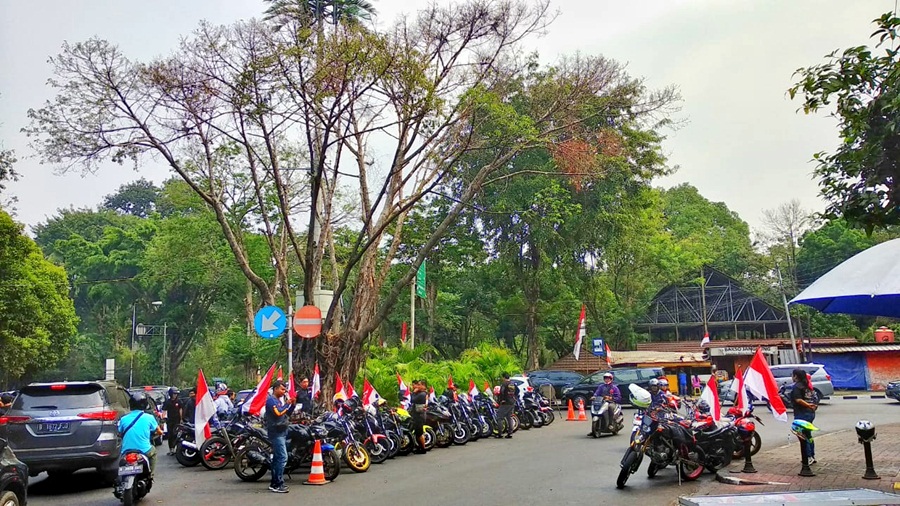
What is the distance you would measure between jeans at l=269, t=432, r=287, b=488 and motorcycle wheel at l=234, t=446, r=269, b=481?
90cm

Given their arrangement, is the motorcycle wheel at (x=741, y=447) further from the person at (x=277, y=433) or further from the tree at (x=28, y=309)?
the tree at (x=28, y=309)

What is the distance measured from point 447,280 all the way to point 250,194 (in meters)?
10.5

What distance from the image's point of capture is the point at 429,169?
2003cm

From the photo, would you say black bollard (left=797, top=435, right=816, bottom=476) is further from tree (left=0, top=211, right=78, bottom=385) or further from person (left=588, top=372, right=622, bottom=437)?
tree (left=0, top=211, right=78, bottom=385)

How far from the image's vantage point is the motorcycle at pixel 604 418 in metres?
16.9

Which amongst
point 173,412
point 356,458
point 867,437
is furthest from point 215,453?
point 867,437

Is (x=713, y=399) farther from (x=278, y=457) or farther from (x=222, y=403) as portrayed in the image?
(x=222, y=403)

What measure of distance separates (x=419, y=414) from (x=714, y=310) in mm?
36147

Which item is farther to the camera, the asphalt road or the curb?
the curb

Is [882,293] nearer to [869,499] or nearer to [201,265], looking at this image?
[869,499]

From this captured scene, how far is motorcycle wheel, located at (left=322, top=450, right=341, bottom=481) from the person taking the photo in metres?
11.2

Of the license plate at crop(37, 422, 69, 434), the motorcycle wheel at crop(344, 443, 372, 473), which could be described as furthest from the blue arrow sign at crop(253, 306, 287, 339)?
the license plate at crop(37, 422, 69, 434)

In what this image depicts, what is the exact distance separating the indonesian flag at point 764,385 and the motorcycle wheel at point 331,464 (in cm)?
659

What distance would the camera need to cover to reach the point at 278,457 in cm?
1037
